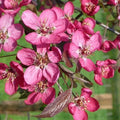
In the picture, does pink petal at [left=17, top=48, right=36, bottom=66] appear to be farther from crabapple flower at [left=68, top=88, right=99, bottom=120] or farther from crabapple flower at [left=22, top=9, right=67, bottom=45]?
crabapple flower at [left=68, top=88, right=99, bottom=120]

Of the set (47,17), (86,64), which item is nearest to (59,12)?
(47,17)

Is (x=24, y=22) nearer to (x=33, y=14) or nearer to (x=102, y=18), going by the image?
(x=33, y=14)

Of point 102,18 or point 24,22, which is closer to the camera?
point 24,22

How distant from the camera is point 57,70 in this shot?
658mm

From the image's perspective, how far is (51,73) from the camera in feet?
2.10

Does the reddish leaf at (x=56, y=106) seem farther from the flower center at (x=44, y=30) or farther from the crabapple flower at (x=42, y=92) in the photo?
the flower center at (x=44, y=30)

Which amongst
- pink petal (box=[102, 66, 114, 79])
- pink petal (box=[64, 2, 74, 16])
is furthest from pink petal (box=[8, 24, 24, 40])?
pink petal (box=[102, 66, 114, 79])

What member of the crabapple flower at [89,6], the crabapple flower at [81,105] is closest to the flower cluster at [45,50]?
the crabapple flower at [81,105]

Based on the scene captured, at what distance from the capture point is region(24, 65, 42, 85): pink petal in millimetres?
647

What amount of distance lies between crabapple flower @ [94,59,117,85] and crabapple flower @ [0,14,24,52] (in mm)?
271

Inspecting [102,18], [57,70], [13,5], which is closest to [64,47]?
[57,70]

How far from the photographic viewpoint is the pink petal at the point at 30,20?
0.67 meters

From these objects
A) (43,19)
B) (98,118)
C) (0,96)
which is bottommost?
(98,118)

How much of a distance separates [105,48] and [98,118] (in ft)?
2.42
